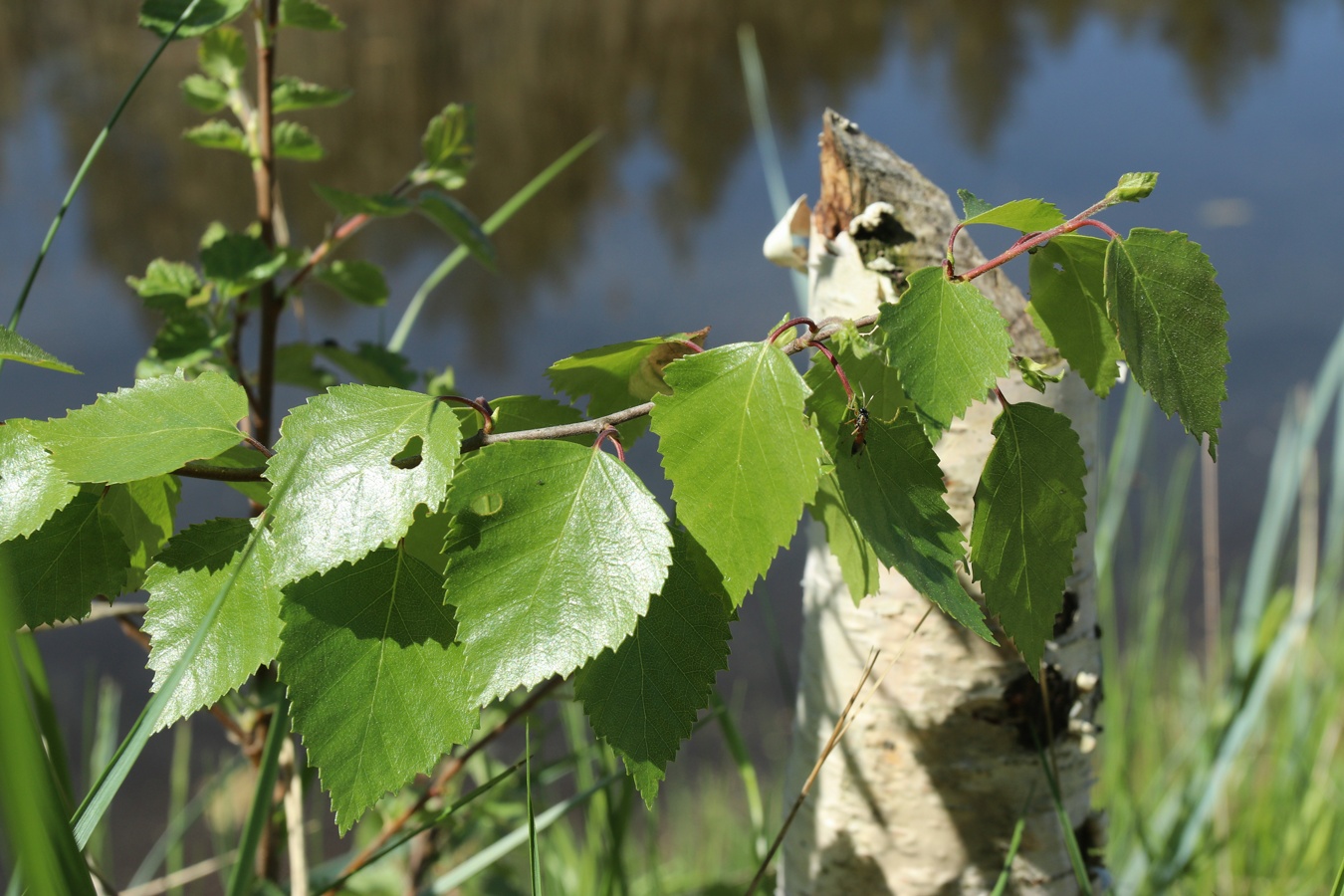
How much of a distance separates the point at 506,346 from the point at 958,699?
2.34m

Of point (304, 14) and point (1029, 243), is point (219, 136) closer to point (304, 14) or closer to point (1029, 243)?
point (304, 14)

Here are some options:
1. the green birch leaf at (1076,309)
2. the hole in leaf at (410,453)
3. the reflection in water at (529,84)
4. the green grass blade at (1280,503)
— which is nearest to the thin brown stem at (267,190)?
the hole in leaf at (410,453)

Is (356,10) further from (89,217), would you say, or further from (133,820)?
(133,820)

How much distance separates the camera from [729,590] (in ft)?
0.94

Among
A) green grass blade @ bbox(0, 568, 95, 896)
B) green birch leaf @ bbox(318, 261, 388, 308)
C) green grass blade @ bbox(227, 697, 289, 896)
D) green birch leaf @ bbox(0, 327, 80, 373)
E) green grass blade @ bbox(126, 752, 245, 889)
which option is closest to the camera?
green grass blade @ bbox(0, 568, 95, 896)

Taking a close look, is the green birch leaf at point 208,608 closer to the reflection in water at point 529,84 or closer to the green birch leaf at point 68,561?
the green birch leaf at point 68,561

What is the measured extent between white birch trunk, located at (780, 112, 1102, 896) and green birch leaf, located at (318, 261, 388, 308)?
0.84ft

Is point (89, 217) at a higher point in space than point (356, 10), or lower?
lower

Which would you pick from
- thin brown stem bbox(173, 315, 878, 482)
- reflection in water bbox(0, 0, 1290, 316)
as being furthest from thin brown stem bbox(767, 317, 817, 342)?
reflection in water bbox(0, 0, 1290, 316)

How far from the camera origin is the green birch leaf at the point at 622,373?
351 millimetres

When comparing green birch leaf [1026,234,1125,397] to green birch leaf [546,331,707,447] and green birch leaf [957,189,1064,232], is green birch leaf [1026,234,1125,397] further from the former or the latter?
green birch leaf [546,331,707,447]

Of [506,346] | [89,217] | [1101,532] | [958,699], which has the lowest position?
[958,699]

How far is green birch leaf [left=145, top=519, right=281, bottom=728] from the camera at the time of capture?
303 millimetres


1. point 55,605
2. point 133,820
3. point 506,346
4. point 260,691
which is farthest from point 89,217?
point 55,605
